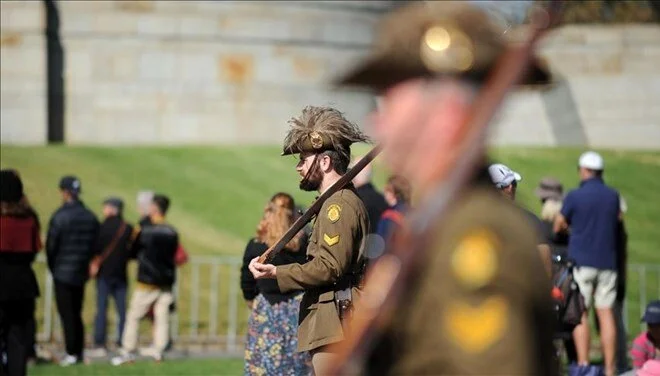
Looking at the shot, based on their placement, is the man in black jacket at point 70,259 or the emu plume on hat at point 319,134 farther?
the man in black jacket at point 70,259

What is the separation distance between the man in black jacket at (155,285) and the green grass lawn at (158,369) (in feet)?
0.97

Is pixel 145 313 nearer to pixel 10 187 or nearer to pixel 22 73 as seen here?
pixel 10 187

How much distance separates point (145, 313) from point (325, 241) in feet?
27.8

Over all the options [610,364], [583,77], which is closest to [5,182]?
[610,364]

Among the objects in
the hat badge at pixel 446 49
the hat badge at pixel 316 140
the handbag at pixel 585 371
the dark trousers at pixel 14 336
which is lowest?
the handbag at pixel 585 371

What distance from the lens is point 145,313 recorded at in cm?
1562

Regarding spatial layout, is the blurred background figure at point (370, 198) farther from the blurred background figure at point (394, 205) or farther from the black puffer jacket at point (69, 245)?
the black puffer jacket at point (69, 245)

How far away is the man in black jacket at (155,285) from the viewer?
15469mm

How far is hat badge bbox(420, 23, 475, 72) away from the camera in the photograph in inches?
136

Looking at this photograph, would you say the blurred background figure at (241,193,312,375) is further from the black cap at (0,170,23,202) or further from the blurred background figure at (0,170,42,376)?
the black cap at (0,170,23,202)

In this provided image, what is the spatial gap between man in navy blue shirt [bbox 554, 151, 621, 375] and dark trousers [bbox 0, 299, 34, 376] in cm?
468

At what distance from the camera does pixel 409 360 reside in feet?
11.2

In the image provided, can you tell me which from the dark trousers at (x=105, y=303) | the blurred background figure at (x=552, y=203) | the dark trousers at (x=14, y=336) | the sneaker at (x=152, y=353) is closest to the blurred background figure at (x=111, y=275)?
the dark trousers at (x=105, y=303)

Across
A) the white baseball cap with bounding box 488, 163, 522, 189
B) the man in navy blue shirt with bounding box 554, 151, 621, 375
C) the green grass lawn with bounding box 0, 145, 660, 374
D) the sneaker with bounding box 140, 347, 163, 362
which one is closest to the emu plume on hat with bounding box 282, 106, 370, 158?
the white baseball cap with bounding box 488, 163, 522, 189
